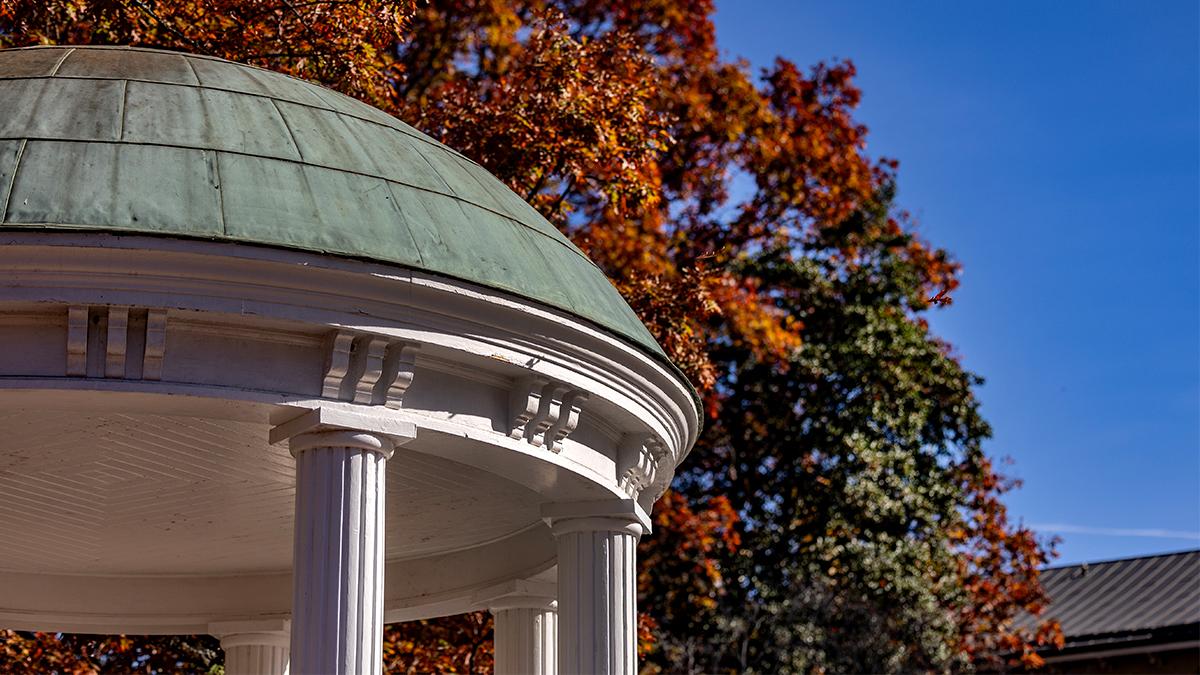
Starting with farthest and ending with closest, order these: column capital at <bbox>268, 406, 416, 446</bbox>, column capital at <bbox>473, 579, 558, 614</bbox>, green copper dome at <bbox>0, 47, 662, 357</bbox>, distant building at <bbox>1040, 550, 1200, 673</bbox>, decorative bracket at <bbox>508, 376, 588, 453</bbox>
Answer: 1. distant building at <bbox>1040, 550, 1200, 673</bbox>
2. column capital at <bbox>473, 579, 558, 614</bbox>
3. decorative bracket at <bbox>508, 376, 588, 453</bbox>
4. column capital at <bbox>268, 406, 416, 446</bbox>
5. green copper dome at <bbox>0, 47, 662, 357</bbox>

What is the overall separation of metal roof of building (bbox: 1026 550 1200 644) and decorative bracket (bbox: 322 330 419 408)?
1449 inches

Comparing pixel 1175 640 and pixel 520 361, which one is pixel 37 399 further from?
pixel 1175 640

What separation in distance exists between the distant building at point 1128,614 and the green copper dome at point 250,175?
34.1 m

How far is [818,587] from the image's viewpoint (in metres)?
33.3

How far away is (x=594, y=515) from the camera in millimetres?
13781

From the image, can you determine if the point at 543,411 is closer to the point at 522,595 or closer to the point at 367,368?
the point at 367,368

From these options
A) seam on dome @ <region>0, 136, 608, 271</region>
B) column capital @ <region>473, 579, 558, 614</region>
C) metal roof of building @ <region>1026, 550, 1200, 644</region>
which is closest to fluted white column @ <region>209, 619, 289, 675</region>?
column capital @ <region>473, 579, 558, 614</region>

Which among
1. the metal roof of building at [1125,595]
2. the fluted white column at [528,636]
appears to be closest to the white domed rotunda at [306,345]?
the fluted white column at [528,636]

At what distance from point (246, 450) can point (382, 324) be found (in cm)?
322

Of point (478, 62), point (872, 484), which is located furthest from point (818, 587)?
point (478, 62)

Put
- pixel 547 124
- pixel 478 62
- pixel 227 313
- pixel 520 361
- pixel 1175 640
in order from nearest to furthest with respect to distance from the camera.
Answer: pixel 227 313 < pixel 520 361 < pixel 547 124 < pixel 478 62 < pixel 1175 640

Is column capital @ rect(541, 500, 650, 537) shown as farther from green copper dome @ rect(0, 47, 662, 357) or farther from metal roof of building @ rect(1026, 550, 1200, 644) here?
metal roof of building @ rect(1026, 550, 1200, 644)

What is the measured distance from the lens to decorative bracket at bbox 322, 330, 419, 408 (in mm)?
11430

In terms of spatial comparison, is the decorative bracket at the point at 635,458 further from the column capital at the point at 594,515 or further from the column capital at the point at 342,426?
the column capital at the point at 342,426
